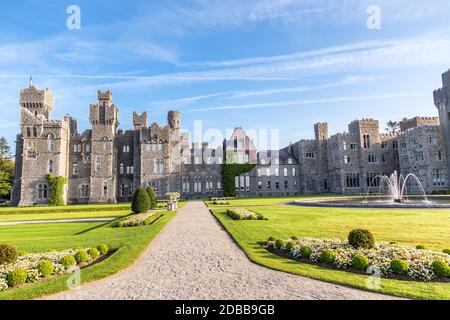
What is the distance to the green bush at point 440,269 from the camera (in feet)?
27.4

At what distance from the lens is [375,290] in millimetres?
7469

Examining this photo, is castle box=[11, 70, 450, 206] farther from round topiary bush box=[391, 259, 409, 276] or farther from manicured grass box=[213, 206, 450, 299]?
round topiary bush box=[391, 259, 409, 276]

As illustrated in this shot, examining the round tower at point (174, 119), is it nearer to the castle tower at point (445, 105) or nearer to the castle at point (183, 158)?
the castle at point (183, 158)

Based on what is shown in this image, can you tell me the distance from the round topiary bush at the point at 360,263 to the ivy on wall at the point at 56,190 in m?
57.3

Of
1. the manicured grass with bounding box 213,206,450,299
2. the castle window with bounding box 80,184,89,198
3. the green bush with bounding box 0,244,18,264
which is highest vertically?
the castle window with bounding box 80,184,89,198

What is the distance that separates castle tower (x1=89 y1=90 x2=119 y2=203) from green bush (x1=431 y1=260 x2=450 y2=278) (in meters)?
57.8

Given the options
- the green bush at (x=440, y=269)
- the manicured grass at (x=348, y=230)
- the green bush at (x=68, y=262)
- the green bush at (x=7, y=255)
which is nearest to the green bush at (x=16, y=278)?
the green bush at (x=68, y=262)

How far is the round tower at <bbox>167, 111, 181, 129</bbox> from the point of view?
62.2 metres

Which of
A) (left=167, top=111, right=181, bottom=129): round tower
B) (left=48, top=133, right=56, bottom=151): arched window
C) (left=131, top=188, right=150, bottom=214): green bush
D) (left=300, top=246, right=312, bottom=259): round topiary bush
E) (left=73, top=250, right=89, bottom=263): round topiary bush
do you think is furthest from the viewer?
(left=167, top=111, right=181, bottom=129): round tower

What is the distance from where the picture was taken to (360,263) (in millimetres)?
9289

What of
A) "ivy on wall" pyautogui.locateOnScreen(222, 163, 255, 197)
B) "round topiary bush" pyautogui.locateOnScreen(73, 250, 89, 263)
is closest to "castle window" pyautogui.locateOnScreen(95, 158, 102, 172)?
"ivy on wall" pyautogui.locateOnScreen(222, 163, 255, 197)

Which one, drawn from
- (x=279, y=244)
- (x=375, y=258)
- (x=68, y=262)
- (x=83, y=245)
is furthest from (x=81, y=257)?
(x=375, y=258)
